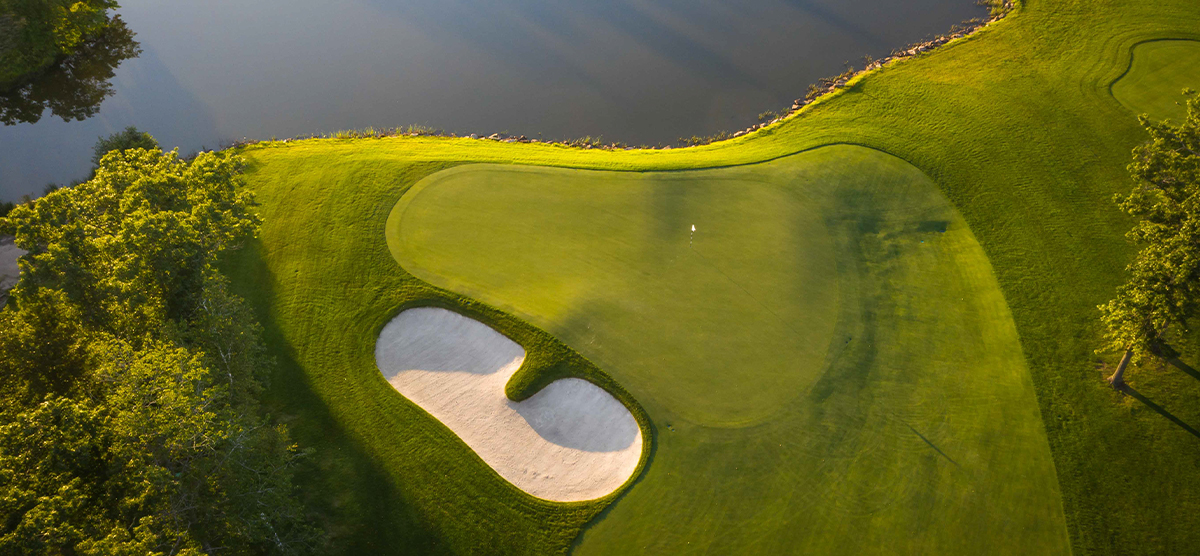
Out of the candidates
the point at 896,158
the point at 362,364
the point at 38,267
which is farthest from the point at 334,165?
the point at 896,158

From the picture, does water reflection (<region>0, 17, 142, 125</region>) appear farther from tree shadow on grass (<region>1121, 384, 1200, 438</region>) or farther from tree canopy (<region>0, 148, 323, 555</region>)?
tree shadow on grass (<region>1121, 384, 1200, 438</region>)

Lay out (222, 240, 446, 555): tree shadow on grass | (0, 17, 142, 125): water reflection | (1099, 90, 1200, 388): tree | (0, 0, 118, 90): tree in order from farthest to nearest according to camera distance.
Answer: (0, 17, 142, 125): water reflection
(0, 0, 118, 90): tree
(222, 240, 446, 555): tree shadow on grass
(1099, 90, 1200, 388): tree

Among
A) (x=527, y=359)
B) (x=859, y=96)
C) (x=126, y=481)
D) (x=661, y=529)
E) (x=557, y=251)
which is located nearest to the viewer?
(x=126, y=481)

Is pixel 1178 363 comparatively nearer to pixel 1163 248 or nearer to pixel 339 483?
pixel 1163 248

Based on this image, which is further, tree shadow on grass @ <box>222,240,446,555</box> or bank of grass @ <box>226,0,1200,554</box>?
bank of grass @ <box>226,0,1200,554</box>

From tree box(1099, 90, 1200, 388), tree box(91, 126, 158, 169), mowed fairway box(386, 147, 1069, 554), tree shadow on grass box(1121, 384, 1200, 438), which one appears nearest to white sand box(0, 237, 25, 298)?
tree box(91, 126, 158, 169)

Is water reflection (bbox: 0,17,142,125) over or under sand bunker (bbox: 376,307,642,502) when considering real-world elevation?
over

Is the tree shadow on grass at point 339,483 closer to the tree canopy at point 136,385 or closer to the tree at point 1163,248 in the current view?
the tree canopy at point 136,385

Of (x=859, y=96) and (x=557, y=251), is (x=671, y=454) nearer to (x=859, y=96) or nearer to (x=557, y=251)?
(x=557, y=251)

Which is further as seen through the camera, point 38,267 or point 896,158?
point 896,158
